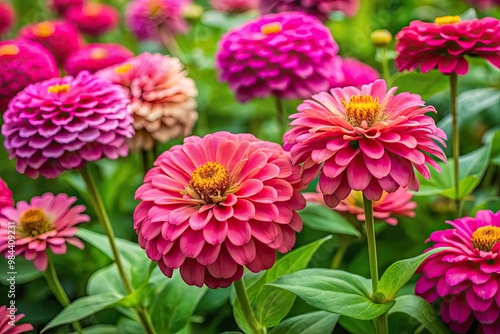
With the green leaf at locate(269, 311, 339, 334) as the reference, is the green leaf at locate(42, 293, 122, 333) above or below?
above

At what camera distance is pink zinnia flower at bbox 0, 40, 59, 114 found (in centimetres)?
90

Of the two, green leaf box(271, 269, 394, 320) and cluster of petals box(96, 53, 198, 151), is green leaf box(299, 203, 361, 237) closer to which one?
green leaf box(271, 269, 394, 320)

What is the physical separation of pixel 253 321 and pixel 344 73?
542mm

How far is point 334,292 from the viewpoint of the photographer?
0.70 m

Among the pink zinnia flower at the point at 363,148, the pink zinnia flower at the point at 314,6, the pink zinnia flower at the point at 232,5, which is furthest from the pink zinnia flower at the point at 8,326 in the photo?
the pink zinnia flower at the point at 232,5

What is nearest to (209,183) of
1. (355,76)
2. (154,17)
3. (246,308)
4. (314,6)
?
(246,308)

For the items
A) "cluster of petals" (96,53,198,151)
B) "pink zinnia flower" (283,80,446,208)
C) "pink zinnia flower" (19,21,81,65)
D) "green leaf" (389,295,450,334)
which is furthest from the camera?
"pink zinnia flower" (19,21,81,65)

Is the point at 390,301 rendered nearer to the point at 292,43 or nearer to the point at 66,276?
the point at 292,43

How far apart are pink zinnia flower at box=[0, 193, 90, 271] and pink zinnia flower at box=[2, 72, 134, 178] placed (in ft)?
0.23

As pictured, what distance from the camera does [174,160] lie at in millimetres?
712

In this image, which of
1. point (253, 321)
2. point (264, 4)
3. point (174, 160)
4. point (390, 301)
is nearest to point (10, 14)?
point (264, 4)

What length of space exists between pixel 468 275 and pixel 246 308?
0.83ft

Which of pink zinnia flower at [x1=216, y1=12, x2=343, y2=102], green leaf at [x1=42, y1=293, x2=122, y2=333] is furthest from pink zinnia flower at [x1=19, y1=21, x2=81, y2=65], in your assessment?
green leaf at [x1=42, y1=293, x2=122, y2=333]

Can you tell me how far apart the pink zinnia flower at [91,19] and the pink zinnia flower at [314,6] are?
0.49 meters
